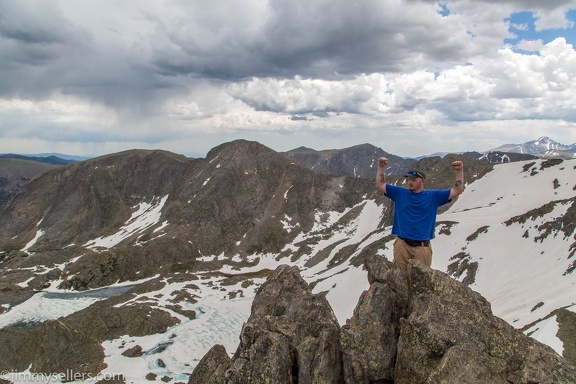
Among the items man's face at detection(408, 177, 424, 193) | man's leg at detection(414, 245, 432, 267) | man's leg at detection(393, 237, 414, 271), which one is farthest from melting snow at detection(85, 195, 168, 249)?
man's face at detection(408, 177, 424, 193)

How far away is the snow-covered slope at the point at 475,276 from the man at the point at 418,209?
51.2 ft

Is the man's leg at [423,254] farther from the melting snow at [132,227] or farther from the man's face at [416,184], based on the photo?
the melting snow at [132,227]

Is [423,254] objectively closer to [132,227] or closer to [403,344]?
[403,344]

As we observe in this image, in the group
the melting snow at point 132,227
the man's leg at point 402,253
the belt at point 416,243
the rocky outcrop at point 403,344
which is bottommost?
the melting snow at point 132,227

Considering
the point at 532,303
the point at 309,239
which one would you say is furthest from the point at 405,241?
the point at 309,239

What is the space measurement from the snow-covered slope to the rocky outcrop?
47.5ft

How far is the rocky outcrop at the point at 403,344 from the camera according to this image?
10.1m

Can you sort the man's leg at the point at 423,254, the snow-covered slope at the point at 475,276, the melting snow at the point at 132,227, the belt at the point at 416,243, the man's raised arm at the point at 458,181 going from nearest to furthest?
the man's raised arm at the point at 458,181 → the belt at the point at 416,243 → the man's leg at the point at 423,254 → the snow-covered slope at the point at 475,276 → the melting snow at the point at 132,227

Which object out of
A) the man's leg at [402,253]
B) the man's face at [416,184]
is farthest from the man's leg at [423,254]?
the man's face at [416,184]

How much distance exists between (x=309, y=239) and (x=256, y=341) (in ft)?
466

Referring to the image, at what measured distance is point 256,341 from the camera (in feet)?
48.8

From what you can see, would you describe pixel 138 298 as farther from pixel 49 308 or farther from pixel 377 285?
pixel 377 285

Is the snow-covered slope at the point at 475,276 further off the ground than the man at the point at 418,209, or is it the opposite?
the man at the point at 418,209

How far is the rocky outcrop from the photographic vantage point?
10.1 m
